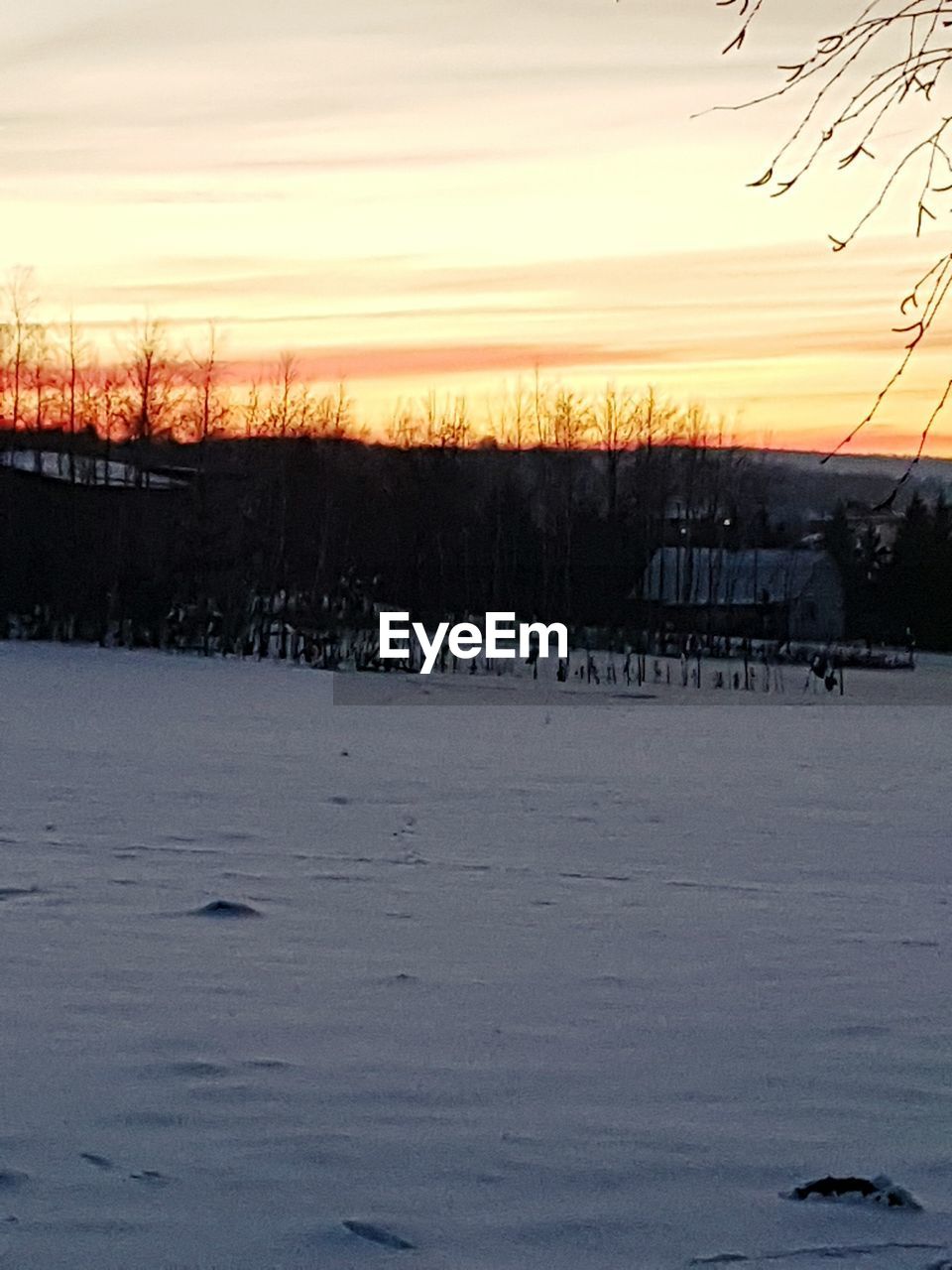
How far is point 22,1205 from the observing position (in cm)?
394

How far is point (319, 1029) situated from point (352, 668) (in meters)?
28.9

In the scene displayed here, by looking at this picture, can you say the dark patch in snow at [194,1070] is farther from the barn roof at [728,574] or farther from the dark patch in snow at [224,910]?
the barn roof at [728,574]

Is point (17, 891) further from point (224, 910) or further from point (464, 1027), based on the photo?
point (464, 1027)

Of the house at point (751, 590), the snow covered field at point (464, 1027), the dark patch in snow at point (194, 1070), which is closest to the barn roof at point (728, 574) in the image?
the house at point (751, 590)

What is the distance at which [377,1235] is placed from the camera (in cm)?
382

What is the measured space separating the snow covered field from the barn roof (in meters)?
45.4

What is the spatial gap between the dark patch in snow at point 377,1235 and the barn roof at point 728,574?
53.4 meters

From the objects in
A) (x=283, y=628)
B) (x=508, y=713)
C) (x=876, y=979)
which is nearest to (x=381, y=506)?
(x=283, y=628)

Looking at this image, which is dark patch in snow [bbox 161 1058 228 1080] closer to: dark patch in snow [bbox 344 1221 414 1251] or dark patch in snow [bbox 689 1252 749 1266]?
dark patch in snow [bbox 344 1221 414 1251]

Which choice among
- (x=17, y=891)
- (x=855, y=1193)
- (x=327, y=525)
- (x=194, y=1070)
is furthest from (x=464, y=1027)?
(x=327, y=525)

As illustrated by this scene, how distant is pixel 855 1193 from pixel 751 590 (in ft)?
186

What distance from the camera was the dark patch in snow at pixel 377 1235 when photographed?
12.4 feet

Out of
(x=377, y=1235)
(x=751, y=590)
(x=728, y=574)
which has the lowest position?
(x=377, y=1235)

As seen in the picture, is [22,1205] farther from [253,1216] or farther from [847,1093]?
[847,1093]
